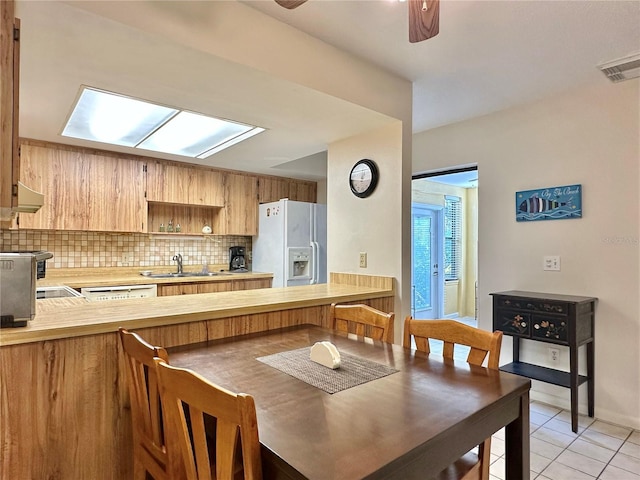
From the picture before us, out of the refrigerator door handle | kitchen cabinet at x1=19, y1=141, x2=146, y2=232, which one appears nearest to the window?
the refrigerator door handle

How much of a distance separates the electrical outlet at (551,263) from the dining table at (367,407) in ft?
6.37

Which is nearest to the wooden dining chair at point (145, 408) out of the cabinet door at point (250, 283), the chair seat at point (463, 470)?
the chair seat at point (463, 470)

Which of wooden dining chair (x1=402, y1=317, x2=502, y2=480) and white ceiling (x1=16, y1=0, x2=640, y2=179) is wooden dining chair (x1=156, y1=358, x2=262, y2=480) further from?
white ceiling (x1=16, y1=0, x2=640, y2=179)

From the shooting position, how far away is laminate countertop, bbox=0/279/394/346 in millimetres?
1402

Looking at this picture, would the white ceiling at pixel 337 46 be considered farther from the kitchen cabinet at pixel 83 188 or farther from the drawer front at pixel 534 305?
the drawer front at pixel 534 305

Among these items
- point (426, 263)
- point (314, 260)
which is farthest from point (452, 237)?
point (314, 260)

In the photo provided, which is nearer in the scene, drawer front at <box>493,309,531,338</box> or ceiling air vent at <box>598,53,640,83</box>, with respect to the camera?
ceiling air vent at <box>598,53,640,83</box>

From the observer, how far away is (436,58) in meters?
2.30

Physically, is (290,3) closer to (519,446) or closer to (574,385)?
(519,446)

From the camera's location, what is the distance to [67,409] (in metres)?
1.43

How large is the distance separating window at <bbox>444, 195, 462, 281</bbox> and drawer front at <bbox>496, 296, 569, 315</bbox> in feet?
10.2

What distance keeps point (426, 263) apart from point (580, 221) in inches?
116

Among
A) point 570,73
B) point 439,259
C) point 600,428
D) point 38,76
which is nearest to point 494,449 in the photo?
point 600,428

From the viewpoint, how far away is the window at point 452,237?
596cm
